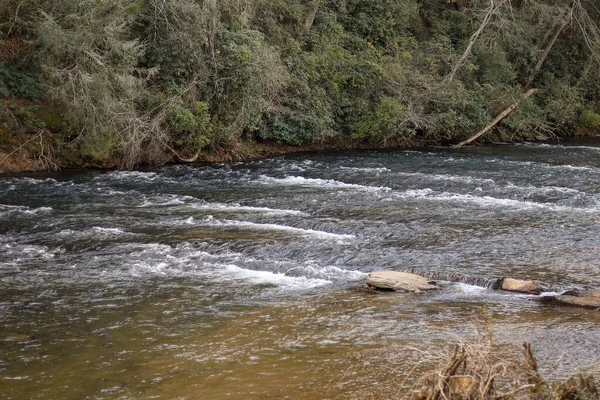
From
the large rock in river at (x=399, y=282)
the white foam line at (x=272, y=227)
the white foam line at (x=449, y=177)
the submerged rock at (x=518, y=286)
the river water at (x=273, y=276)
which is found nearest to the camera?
the river water at (x=273, y=276)

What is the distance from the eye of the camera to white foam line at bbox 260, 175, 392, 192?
17.7 m

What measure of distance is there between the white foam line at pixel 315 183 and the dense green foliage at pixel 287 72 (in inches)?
138

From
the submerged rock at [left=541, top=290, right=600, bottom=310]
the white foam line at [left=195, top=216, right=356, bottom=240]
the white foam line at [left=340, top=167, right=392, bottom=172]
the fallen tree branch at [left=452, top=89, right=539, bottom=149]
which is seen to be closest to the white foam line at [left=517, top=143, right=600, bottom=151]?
the fallen tree branch at [left=452, top=89, right=539, bottom=149]

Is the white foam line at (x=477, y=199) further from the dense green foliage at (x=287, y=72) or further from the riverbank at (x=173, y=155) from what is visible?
the riverbank at (x=173, y=155)

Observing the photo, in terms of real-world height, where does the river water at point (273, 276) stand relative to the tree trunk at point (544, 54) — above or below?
below

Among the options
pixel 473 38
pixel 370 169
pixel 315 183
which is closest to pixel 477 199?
pixel 315 183

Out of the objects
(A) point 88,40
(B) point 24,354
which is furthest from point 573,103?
(B) point 24,354

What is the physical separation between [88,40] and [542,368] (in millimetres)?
15739

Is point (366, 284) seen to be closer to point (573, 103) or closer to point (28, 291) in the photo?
point (28, 291)

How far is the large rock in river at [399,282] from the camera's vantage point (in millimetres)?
9469

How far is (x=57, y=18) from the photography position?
19.3 metres

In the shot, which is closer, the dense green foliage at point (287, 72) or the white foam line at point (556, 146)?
the dense green foliage at point (287, 72)

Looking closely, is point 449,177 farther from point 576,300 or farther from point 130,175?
point 576,300

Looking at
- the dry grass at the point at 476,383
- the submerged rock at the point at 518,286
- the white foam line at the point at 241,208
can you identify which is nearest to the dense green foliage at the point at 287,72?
the white foam line at the point at 241,208
